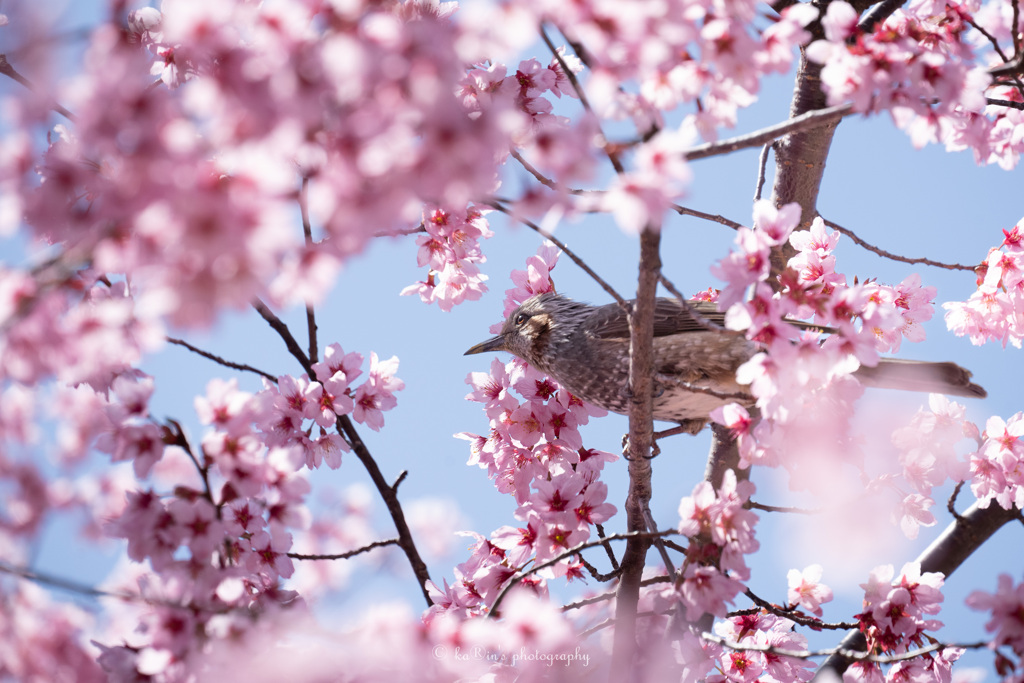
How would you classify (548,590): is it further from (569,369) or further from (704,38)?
(704,38)

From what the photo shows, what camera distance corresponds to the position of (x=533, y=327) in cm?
359

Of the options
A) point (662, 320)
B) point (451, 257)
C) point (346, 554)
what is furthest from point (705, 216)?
point (346, 554)

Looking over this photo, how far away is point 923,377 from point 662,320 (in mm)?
1008

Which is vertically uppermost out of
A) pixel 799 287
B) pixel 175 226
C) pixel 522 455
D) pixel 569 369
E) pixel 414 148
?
pixel 569 369

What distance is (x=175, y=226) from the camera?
1.00 metres

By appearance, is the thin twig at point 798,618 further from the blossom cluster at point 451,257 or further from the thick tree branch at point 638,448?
the blossom cluster at point 451,257

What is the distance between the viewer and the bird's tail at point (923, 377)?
2.38m

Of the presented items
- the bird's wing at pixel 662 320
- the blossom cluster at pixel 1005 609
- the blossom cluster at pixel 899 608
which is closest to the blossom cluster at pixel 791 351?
the blossom cluster at pixel 1005 609

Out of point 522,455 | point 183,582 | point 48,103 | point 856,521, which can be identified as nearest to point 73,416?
point 183,582

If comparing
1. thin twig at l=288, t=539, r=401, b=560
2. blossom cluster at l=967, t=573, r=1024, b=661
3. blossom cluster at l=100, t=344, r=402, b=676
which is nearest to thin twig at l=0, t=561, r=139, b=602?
blossom cluster at l=100, t=344, r=402, b=676

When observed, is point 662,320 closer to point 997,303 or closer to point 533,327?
point 533,327

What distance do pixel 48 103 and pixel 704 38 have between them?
4.28 feet

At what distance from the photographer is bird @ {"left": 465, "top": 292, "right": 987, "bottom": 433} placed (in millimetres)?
2529

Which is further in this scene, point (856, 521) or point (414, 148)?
point (856, 521)
